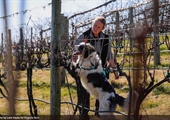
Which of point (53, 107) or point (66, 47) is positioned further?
point (66, 47)

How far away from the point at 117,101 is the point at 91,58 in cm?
53

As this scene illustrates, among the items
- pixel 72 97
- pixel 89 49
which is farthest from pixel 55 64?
pixel 72 97

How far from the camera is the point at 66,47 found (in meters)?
3.64

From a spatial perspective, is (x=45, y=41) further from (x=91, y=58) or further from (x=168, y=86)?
(x=168, y=86)

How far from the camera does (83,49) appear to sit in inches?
134

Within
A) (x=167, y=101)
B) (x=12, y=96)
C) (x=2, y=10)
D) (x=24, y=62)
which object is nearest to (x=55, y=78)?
(x=24, y=62)

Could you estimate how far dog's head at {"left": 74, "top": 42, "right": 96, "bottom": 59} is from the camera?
329cm

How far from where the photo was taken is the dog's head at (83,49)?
329 centimetres

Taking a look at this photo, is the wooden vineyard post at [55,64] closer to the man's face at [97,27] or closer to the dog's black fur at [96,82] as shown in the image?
the dog's black fur at [96,82]

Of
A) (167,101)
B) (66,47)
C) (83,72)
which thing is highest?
(66,47)

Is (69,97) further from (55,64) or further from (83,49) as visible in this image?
(55,64)

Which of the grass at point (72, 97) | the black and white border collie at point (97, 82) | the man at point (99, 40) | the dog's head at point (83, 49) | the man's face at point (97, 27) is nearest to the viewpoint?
the dog's head at point (83, 49)

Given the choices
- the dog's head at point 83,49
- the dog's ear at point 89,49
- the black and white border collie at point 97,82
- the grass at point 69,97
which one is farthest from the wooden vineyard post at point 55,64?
the grass at point 69,97

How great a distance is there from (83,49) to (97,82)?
0.59 m
